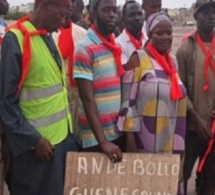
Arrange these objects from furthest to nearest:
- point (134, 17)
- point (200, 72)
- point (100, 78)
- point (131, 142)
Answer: point (134, 17)
point (200, 72)
point (131, 142)
point (100, 78)

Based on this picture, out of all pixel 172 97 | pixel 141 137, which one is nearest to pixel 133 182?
pixel 141 137

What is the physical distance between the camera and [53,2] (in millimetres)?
3168

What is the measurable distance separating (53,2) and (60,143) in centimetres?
84

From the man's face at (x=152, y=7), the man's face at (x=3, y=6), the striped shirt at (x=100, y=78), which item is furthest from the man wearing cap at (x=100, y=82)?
the man's face at (x=152, y=7)

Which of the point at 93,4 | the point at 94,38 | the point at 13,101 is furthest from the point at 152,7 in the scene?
the point at 13,101

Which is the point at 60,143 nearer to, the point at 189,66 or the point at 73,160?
the point at 73,160

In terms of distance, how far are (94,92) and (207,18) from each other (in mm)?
1290

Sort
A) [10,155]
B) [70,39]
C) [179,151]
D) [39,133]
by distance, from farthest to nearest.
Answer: [70,39] < [179,151] < [10,155] < [39,133]

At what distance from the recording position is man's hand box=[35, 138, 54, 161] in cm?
312

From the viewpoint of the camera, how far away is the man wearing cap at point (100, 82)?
3393 mm

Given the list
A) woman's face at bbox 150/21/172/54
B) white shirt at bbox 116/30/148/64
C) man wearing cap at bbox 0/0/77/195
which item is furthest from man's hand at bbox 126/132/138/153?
white shirt at bbox 116/30/148/64

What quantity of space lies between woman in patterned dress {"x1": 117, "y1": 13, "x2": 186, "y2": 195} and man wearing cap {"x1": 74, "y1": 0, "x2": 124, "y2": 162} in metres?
0.08

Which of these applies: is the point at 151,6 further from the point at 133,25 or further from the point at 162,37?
the point at 162,37

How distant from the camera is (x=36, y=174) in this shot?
323cm
